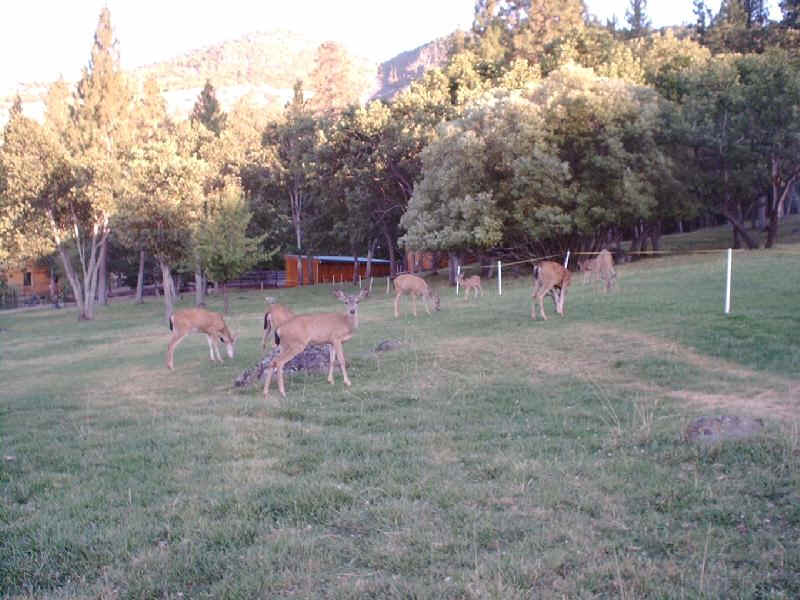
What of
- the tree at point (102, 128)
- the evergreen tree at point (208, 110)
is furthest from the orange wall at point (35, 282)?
the tree at point (102, 128)

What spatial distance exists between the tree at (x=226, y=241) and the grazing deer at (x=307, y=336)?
75.8ft

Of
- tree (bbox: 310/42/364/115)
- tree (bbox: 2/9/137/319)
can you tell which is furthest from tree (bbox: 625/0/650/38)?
tree (bbox: 2/9/137/319)

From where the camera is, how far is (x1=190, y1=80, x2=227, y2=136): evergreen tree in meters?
61.6

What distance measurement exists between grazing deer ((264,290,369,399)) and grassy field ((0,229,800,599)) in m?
0.46

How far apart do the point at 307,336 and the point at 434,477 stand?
5.63 metres

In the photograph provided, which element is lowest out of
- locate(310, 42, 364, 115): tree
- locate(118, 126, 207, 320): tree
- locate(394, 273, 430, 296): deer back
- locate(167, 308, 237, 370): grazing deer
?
locate(167, 308, 237, 370): grazing deer

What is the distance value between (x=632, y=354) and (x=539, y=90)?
24.0 m

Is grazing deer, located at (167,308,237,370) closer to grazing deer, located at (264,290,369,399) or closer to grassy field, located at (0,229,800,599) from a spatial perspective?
grassy field, located at (0,229,800,599)

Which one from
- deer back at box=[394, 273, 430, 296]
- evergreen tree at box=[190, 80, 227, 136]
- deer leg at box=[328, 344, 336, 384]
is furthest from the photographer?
evergreen tree at box=[190, 80, 227, 136]

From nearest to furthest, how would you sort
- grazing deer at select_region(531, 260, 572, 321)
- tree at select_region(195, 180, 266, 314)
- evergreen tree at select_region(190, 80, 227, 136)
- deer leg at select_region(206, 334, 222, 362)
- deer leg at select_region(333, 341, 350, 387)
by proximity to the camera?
deer leg at select_region(333, 341, 350, 387) < deer leg at select_region(206, 334, 222, 362) < grazing deer at select_region(531, 260, 572, 321) < tree at select_region(195, 180, 266, 314) < evergreen tree at select_region(190, 80, 227, 136)

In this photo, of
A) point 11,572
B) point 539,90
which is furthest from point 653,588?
point 539,90

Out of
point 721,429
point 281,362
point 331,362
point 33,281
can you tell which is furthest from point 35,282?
point 721,429

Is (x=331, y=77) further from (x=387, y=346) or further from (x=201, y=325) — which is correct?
(x=387, y=346)

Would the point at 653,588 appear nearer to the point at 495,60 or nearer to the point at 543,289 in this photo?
the point at 543,289
